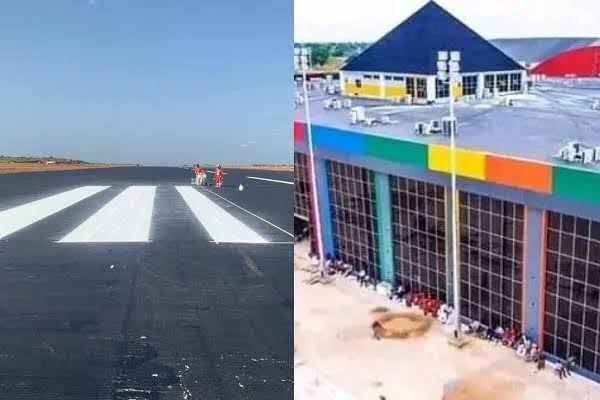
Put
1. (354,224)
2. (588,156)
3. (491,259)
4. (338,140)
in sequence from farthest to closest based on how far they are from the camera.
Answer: (354,224) < (338,140) < (491,259) < (588,156)

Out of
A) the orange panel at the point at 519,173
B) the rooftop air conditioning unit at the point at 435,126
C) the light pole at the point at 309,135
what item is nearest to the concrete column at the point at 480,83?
the rooftop air conditioning unit at the point at 435,126

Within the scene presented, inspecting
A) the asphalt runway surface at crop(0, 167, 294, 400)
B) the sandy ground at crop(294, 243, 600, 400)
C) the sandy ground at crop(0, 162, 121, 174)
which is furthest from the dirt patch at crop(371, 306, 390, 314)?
the sandy ground at crop(0, 162, 121, 174)

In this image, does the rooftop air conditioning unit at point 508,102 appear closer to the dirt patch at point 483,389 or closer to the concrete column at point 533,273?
the concrete column at point 533,273

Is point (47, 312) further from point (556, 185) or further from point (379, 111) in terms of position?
point (556, 185)

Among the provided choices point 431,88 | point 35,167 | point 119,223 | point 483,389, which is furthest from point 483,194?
point 35,167

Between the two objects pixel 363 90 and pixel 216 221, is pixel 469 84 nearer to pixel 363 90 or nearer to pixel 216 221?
pixel 363 90

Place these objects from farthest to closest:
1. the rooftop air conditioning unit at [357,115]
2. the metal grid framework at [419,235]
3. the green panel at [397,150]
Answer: the metal grid framework at [419,235]
the rooftop air conditioning unit at [357,115]
the green panel at [397,150]

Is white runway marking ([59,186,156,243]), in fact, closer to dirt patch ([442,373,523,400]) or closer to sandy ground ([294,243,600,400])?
sandy ground ([294,243,600,400])
